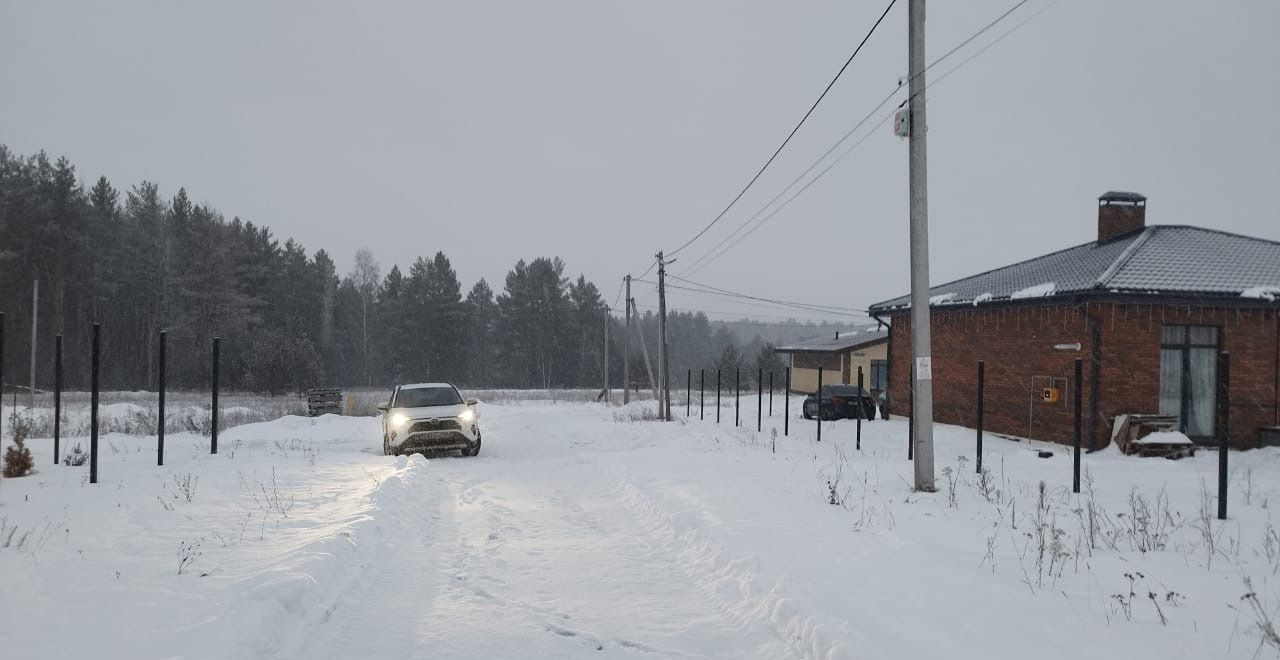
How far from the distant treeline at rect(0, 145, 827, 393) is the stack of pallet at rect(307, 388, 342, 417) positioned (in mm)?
10013

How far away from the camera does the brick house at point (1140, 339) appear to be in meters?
15.7

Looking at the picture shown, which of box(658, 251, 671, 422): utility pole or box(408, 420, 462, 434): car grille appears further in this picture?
box(658, 251, 671, 422): utility pole

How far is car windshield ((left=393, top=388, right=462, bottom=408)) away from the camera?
50.8ft

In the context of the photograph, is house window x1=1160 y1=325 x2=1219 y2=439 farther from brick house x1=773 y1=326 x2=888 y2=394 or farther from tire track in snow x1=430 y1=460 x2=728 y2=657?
brick house x1=773 y1=326 x2=888 y2=394

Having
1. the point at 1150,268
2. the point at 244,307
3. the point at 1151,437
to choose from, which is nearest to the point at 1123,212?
the point at 1150,268

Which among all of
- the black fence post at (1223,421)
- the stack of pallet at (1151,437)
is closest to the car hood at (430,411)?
the black fence post at (1223,421)

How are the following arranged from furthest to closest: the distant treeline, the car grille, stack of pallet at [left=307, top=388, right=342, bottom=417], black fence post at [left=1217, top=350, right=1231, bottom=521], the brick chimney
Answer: the distant treeline, stack of pallet at [left=307, top=388, right=342, bottom=417], the brick chimney, the car grille, black fence post at [left=1217, top=350, right=1231, bottom=521]

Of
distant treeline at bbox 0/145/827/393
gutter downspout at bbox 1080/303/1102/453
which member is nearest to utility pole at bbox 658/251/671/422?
distant treeline at bbox 0/145/827/393

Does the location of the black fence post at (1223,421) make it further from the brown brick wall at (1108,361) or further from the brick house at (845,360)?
the brick house at (845,360)

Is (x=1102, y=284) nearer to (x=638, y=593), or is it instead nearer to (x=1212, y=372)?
(x=1212, y=372)

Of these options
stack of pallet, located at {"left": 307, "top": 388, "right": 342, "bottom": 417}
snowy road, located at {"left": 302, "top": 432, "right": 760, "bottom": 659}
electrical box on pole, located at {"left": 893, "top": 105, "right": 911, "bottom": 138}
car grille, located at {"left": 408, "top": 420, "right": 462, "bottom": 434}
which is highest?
electrical box on pole, located at {"left": 893, "top": 105, "right": 911, "bottom": 138}

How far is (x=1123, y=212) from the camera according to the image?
67.6 feet

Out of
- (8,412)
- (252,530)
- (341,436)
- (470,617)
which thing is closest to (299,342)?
(341,436)

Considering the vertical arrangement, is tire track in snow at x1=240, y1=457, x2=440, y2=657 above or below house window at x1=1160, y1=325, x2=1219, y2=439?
below
